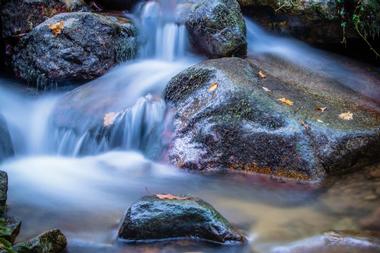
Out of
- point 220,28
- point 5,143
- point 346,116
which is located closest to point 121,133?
point 5,143

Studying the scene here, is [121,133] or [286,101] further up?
[286,101]

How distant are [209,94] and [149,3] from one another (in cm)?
378

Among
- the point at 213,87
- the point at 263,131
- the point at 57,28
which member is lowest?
the point at 263,131

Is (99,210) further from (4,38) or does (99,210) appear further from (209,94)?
(4,38)

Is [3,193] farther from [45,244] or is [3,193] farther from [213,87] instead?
[213,87]

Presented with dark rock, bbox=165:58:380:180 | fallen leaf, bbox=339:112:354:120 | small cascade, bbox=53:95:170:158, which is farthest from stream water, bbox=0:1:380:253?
fallen leaf, bbox=339:112:354:120

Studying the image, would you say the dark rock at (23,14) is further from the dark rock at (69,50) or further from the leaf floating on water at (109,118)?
the leaf floating on water at (109,118)

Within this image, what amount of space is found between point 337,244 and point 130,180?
231 cm

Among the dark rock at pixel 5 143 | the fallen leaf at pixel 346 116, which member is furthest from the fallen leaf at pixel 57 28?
the fallen leaf at pixel 346 116

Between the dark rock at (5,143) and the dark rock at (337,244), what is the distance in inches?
146

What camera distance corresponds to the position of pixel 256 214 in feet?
13.5

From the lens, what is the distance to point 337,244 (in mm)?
3469

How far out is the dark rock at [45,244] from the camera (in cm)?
309

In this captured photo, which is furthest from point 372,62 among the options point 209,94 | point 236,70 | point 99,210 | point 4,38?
point 4,38
